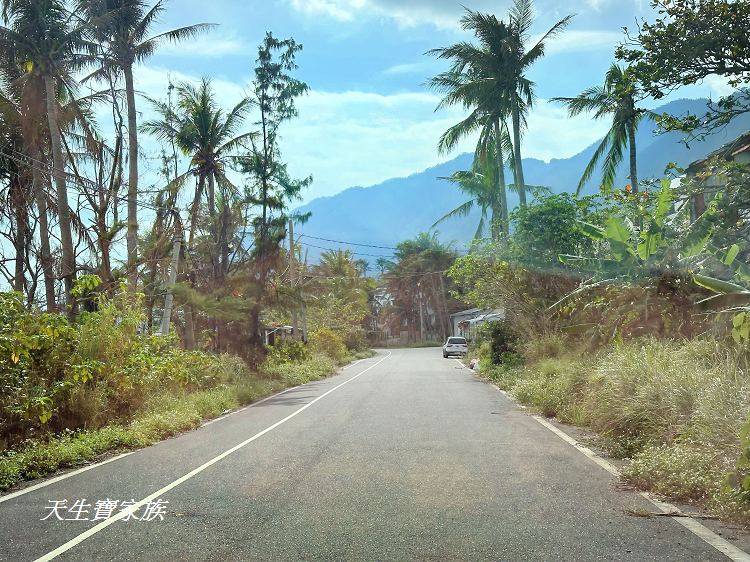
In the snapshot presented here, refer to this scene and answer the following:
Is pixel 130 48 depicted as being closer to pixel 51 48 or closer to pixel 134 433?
pixel 51 48

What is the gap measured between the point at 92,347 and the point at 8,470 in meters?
4.28

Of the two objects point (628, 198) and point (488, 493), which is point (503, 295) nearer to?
point (628, 198)

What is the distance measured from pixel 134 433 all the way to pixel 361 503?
5.96m

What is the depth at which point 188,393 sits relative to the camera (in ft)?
58.2

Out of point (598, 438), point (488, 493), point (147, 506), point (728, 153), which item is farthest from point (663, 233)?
point (147, 506)

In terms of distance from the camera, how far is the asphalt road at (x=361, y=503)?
5.18m

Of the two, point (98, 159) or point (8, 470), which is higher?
point (98, 159)

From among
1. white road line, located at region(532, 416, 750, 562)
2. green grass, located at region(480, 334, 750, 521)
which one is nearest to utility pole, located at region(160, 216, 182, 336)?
green grass, located at region(480, 334, 750, 521)

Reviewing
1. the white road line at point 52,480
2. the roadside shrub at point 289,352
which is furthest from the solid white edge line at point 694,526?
the roadside shrub at point 289,352

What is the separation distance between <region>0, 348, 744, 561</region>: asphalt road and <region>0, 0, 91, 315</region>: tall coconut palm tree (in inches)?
434

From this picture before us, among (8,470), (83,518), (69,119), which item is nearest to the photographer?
(83,518)

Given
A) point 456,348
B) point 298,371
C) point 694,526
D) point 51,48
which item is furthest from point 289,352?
point 694,526

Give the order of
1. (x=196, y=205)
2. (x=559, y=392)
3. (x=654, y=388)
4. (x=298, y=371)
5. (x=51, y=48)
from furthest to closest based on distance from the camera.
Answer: (x=298, y=371) < (x=196, y=205) < (x=51, y=48) < (x=559, y=392) < (x=654, y=388)

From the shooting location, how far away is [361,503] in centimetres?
654
